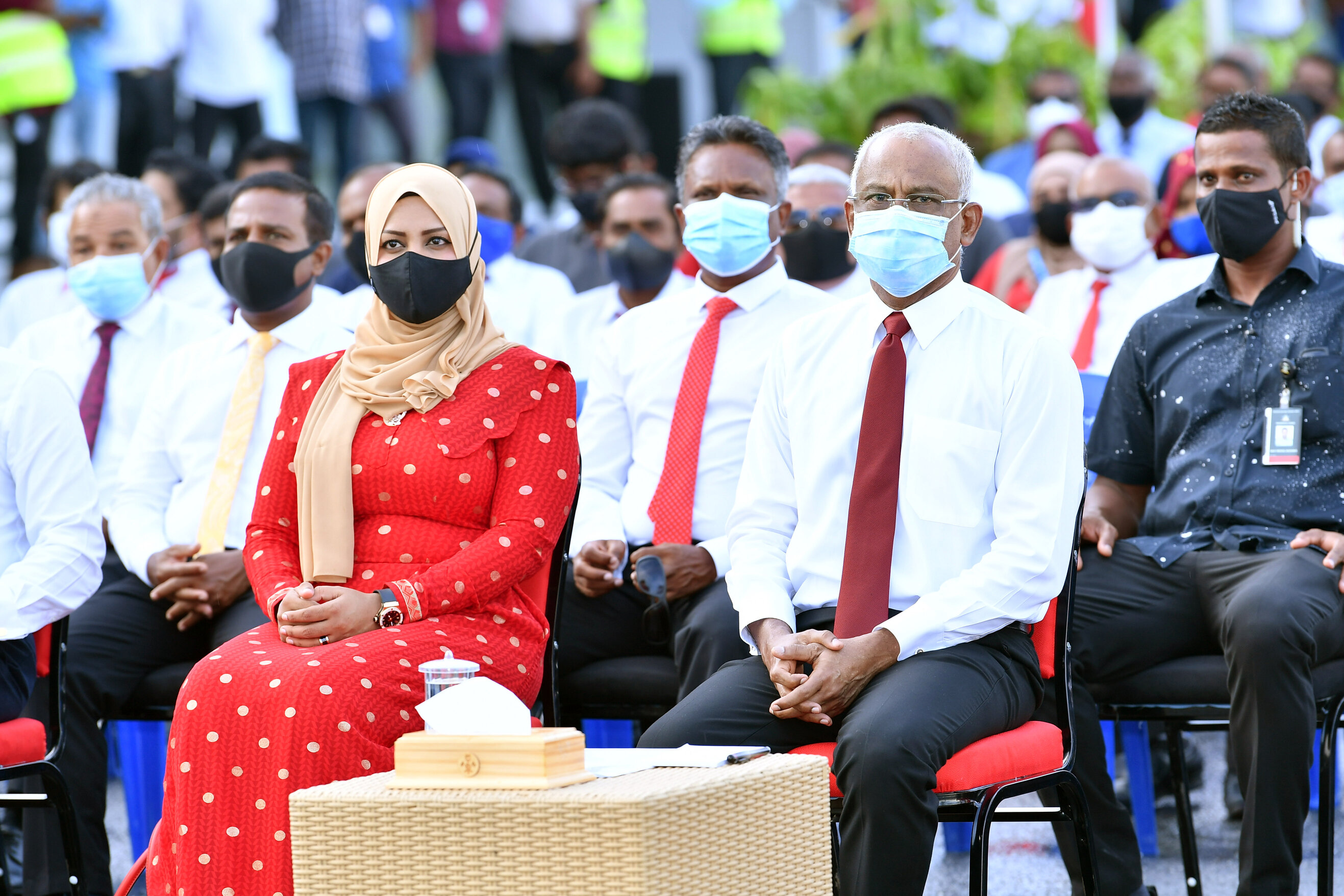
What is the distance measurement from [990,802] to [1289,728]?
797 millimetres

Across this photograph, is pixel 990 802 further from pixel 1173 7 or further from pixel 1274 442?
pixel 1173 7

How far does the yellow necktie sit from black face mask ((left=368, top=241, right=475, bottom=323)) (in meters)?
1.00

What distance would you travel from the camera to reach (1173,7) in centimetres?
1181

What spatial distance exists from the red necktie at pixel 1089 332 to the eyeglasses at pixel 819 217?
86 centimetres

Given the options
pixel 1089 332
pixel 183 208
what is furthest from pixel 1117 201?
pixel 183 208

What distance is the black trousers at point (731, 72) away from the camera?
34.2 feet

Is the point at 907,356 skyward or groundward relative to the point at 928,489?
skyward

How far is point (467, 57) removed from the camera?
374 inches

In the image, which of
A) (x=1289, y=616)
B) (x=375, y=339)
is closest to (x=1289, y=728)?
(x=1289, y=616)

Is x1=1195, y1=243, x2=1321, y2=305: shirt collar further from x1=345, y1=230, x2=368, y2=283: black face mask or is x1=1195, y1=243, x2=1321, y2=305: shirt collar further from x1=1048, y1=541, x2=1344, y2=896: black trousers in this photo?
x1=345, y1=230, x2=368, y2=283: black face mask

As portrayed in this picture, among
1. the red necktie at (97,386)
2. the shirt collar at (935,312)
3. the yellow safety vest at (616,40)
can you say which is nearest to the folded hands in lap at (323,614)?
the shirt collar at (935,312)

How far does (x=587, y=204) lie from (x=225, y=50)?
2.77 metres

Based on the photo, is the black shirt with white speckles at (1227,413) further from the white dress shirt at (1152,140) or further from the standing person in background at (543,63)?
the standing person in background at (543,63)

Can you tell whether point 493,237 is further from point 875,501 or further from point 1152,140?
point 1152,140
